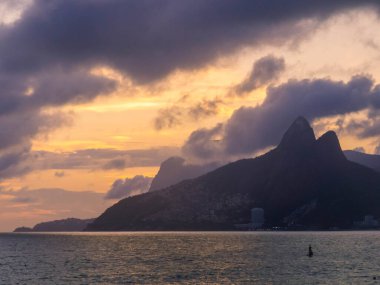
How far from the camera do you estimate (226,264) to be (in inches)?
7092

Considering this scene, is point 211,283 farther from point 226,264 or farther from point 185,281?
point 226,264

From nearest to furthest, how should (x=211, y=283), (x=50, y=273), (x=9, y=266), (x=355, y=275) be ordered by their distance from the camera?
(x=211, y=283)
(x=355, y=275)
(x=50, y=273)
(x=9, y=266)

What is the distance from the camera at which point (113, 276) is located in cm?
14900

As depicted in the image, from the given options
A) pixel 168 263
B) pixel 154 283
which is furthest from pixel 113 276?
pixel 168 263

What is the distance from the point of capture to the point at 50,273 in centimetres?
16038

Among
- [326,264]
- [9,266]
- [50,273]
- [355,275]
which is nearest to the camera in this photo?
[355,275]

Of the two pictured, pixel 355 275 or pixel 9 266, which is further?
pixel 9 266

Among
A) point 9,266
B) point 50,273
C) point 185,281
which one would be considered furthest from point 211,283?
point 9,266

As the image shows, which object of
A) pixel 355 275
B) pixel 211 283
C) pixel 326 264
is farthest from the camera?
pixel 326 264

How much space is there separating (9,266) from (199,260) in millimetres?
56481

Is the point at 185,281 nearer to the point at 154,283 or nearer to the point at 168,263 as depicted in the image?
the point at 154,283

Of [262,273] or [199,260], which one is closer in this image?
[262,273]

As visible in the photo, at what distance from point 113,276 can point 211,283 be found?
27702mm

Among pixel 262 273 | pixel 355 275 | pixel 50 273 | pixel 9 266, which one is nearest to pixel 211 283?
pixel 262 273
